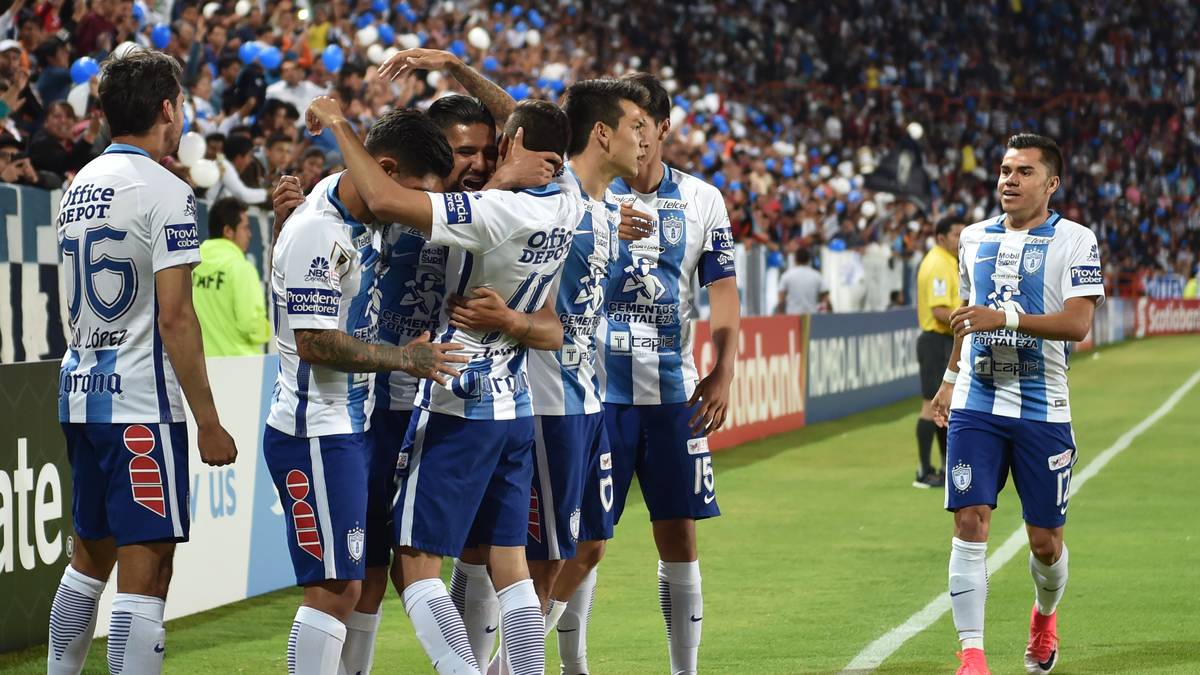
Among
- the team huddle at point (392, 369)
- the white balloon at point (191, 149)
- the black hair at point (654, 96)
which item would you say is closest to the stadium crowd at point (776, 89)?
the white balloon at point (191, 149)

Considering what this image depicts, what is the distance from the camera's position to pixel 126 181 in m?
4.91

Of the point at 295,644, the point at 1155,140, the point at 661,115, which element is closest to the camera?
the point at 295,644

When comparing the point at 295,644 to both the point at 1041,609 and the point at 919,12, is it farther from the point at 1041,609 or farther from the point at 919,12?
the point at 919,12

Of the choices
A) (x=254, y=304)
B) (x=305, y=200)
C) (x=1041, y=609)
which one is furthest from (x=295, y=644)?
(x=254, y=304)

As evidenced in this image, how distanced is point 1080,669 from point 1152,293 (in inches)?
1656

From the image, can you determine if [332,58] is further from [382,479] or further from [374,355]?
[374,355]

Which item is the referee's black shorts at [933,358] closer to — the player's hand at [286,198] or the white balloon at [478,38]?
the player's hand at [286,198]

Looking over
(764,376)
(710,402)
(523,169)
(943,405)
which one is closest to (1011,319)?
(943,405)

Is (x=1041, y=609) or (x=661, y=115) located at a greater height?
(x=661, y=115)

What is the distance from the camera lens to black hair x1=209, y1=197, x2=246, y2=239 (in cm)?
1058

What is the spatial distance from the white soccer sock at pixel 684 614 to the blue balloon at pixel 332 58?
42.1 ft

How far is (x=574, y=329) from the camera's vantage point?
5.57m

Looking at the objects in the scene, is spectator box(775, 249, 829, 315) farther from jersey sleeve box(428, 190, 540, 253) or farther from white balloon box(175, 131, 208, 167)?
jersey sleeve box(428, 190, 540, 253)

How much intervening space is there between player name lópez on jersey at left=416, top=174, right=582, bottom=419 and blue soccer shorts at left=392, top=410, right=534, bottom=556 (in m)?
0.05
